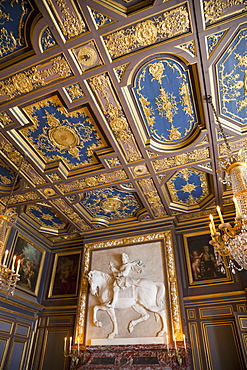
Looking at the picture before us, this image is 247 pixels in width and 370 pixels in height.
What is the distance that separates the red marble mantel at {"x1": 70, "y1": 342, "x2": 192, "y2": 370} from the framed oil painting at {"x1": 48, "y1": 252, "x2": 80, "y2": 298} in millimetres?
2094

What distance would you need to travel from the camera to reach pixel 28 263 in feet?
29.3

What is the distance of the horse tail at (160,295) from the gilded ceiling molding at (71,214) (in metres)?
3.05

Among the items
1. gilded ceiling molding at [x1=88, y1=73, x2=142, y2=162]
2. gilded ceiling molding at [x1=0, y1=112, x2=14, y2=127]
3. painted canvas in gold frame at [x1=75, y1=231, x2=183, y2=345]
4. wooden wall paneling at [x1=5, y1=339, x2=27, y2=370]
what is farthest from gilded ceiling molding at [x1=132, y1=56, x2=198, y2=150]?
wooden wall paneling at [x1=5, y1=339, x2=27, y2=370]

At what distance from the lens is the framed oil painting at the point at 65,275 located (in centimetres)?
920

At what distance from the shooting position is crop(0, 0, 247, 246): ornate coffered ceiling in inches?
156

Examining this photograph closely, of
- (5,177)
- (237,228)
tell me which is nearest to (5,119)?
(5,177)

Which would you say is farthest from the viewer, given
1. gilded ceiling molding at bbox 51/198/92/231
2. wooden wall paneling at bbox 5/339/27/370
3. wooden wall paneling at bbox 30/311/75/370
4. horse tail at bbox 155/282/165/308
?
gilded ceiling molding at bbox 51/198/92/231

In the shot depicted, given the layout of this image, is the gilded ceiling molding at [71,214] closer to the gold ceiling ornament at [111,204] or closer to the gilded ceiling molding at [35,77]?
the gold ceiling ornament at [111,204]

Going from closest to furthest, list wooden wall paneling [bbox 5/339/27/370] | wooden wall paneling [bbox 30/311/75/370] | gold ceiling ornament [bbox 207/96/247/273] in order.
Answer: gold ceiling ornament [bbox 207/96/247/273]
wooden wall paneling [bbox 5/339/27/370]
wooden wall paneling [bbox 30/311/75/370]

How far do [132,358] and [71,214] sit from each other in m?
4.29

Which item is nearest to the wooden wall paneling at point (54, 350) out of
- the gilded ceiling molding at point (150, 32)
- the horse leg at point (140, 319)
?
the horse leg at point (140, 319)

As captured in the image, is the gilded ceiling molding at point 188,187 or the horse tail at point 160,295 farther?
the horse tail at point 160,295

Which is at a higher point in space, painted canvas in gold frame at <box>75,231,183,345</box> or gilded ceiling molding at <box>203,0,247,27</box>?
gilded ceiling molding at <box>203,0,247,27</box>

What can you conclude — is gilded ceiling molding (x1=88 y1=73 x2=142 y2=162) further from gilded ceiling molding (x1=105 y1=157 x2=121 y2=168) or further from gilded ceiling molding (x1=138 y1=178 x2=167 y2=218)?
gilded ceiling molding (x1=138 y1=178 x2=167 y2=218)
